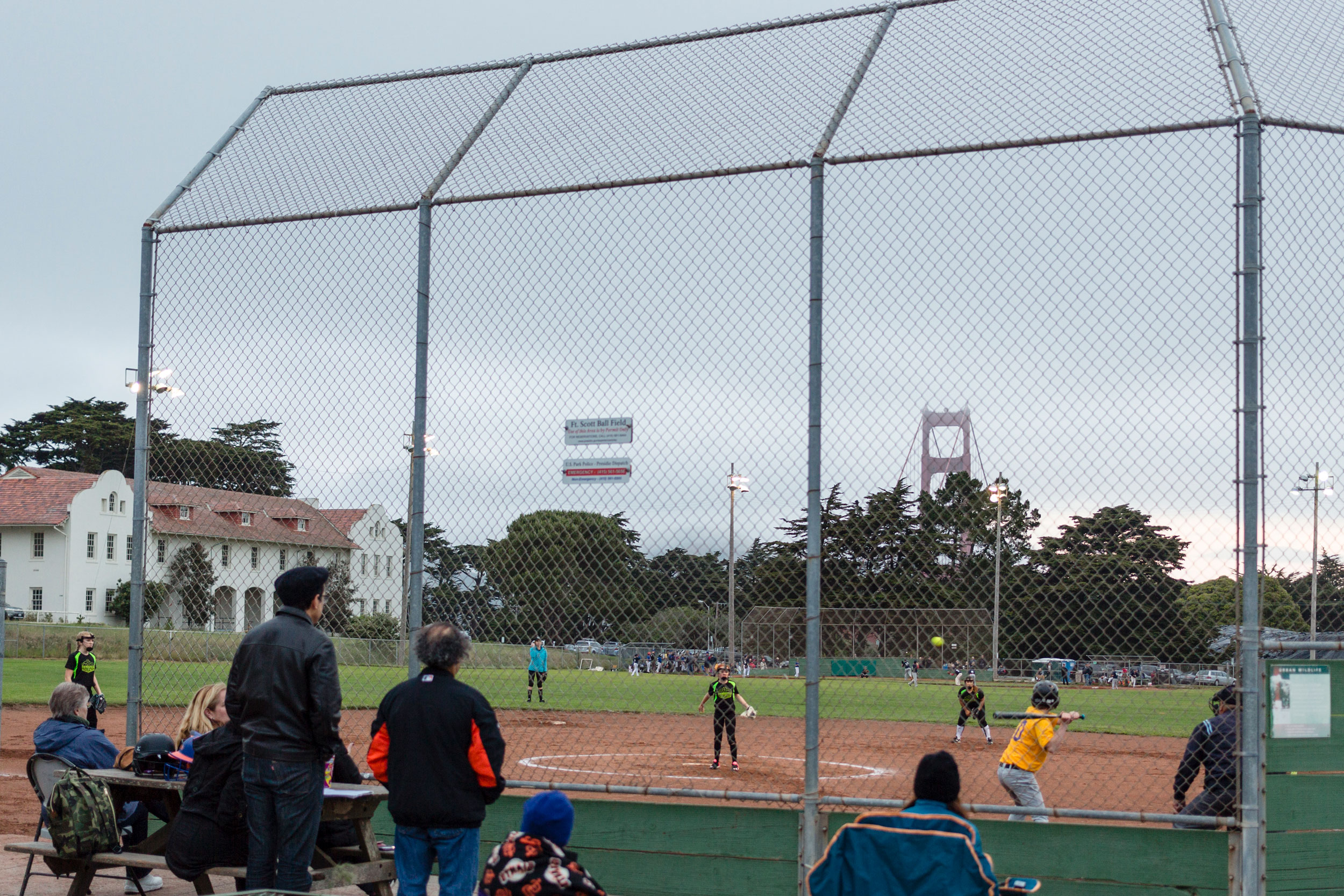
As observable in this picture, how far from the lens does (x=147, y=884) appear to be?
6.96 meters

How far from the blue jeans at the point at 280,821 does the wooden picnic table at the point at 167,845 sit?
564 mm

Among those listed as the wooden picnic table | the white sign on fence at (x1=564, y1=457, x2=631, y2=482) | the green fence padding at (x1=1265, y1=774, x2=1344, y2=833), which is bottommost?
the wooden picnic table

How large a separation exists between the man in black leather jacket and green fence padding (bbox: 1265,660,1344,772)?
443 cm

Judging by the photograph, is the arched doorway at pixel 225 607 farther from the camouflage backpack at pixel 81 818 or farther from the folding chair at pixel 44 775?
the camouflage backpack at pixel 81 818

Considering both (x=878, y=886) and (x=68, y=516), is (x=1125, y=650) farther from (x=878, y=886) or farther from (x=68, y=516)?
(x=68, y=516)

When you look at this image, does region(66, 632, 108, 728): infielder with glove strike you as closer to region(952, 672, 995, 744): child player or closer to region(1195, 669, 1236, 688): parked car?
region(952, 672, 995, 744): child player

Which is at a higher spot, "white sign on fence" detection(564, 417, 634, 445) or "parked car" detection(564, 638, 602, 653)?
"white sign on fence" detection(564, 417, 634, 445)

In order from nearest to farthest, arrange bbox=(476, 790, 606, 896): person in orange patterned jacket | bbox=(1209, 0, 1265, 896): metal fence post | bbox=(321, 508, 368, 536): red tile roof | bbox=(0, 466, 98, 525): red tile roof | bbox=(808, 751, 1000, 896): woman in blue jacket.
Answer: bbox=(808, 751, 1000, 896): woman in blue jacket < bbox=(476, 790, 606, 896): person in orange patterned jacket < bbox=(1209, 0, 1265, 896): metal fence post < bbox=(321, 508, 368, 536): red tile roof < bbox=(0, 466, 98, 525): red tile roof

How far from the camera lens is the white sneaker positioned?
679 cm

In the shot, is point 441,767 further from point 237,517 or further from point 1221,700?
point 1221,700

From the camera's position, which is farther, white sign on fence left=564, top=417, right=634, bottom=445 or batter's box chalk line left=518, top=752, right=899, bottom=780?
batter's box chalk line left=518, top=752, right=899, bottom=780

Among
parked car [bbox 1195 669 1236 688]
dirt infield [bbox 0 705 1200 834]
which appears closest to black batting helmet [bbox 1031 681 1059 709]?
parked car [bbox 1195 669 1236 688]

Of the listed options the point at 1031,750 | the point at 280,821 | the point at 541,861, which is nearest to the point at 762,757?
the point at 1031,750

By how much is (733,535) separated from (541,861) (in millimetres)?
2491
